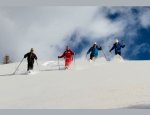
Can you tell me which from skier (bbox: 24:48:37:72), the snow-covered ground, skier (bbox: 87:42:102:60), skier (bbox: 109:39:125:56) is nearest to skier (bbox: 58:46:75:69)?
the snow-covered ground

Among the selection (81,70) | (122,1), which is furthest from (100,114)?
(81,70)

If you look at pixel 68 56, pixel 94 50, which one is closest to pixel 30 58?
pixel 68 56

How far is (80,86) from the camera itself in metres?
22.7

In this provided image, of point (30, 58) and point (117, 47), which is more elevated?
point (117, 47)

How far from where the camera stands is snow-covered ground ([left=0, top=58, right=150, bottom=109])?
19969 millimetres

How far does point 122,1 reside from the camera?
72.4 feet

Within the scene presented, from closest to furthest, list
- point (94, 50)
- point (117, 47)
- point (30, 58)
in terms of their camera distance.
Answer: point (30, 58) → point (117, 47) → point (94, 50)

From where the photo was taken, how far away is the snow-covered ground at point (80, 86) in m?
20.0

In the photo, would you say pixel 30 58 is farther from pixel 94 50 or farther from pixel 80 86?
pixel 80 86

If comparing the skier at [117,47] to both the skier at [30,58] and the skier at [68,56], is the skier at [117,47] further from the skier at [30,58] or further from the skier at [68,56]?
the skier at [30,58]

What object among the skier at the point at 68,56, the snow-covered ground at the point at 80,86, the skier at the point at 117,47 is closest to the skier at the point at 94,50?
the snow-covered ground at the point at 80,86

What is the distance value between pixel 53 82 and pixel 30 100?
2683 mm

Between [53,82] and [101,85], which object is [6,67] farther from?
[101,85]

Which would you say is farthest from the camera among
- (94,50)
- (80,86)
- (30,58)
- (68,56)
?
(94,50)
